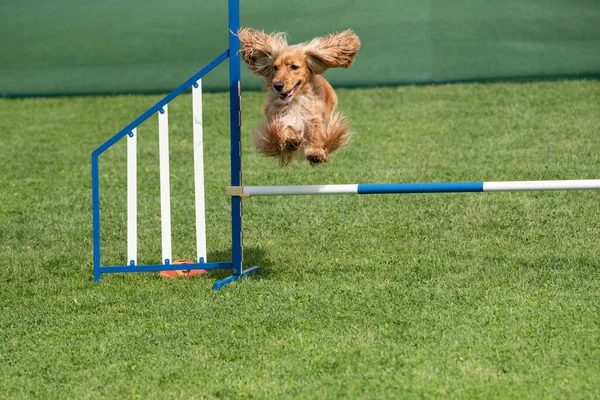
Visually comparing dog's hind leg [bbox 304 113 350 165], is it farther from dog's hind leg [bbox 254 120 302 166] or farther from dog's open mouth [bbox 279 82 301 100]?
dog's open mouth [bbox 279 82 301 100]

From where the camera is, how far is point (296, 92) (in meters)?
5.11

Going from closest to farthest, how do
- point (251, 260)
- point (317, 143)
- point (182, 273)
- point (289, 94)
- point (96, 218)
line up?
point (289, 94), point (317, 143), point (96, 218), point (182, 273), point (251, 260)

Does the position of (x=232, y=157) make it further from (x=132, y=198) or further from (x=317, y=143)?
(x=132, y=198)

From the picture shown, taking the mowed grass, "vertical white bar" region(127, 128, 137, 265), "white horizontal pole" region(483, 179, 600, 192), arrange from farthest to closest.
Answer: "vertical white bar" region(127, 128, 137, 265) → "white horizontal pole" region(483, 179, 600, 192) → the mowed grass

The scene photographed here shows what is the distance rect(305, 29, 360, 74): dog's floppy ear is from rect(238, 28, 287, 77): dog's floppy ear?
0.19m

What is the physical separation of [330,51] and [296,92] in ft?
1.05

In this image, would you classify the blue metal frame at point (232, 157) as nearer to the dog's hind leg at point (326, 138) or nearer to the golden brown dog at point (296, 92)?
the golden brown dog at point (296, 92)

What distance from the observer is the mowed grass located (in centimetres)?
391

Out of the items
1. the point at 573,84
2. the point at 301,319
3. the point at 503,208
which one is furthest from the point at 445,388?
the point at 573,84

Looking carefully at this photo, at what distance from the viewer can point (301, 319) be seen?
15.0ft

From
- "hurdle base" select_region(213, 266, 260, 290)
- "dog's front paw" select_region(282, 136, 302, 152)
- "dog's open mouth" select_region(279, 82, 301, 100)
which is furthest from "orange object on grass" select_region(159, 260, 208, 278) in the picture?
"dog's open mouth" select_region(279, 82, 301, 100)

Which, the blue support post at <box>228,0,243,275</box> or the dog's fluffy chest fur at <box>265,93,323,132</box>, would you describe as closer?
the dog's fluffy chest fur at <box>265,93,323,132</box>

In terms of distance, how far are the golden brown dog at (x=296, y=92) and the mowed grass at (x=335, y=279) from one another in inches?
34.0

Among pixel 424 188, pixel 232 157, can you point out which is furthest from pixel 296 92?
pixel 424 188
